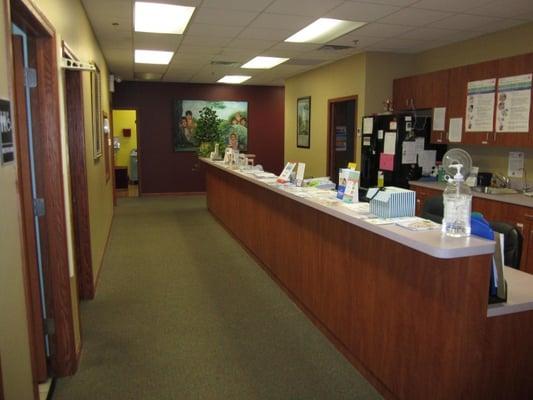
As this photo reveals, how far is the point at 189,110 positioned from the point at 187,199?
7.23 feet

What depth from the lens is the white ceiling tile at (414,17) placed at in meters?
4.34

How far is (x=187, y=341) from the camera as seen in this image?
122 inches

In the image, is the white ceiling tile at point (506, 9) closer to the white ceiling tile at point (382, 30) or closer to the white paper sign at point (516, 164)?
the white ceiling tile at point (382, 30)

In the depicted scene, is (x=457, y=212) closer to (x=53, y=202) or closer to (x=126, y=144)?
(x=53, y=202)

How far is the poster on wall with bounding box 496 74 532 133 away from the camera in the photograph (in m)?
4.29

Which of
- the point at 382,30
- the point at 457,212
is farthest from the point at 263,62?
the point at 457,212

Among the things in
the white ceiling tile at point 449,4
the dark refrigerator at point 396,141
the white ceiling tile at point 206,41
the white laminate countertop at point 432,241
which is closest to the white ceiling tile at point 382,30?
the white ceiling tile at point 449,4

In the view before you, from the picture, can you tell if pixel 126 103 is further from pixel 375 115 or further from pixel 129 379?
pixel 129 379

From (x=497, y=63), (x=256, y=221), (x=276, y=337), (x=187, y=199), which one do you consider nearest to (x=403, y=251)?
(x=276, y=337)

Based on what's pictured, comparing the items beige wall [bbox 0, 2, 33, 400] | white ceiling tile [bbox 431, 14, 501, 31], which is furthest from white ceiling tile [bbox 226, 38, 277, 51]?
beige wall [bbox 0, 2, 33, 400]

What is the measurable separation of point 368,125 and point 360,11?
2011mm

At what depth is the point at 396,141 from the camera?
5547 mm

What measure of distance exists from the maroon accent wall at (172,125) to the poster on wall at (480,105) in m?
6.52

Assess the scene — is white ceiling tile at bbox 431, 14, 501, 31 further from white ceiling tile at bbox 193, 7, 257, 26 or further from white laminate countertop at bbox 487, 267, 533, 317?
white laminate countertop at bbox 487, 267, 533, 317
